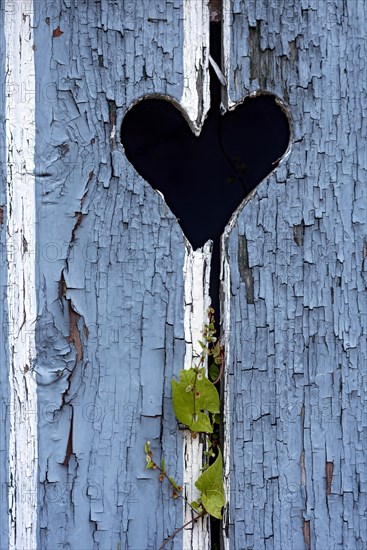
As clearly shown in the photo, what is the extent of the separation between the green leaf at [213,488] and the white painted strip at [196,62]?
21.5 inches

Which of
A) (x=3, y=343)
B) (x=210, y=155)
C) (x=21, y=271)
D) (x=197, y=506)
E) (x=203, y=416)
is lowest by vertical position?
(x=197, y=506)

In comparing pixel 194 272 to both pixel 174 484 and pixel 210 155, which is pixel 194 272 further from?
pixel 174 484

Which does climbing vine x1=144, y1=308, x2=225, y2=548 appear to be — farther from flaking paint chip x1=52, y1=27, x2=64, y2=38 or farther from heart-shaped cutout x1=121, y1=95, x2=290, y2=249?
flaking paint chip x1=52, y1=27, x2=64, y2=38

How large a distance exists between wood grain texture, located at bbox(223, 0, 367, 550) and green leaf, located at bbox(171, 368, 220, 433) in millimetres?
36

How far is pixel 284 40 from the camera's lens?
127cm

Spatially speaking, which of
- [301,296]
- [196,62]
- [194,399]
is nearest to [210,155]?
[196,62]

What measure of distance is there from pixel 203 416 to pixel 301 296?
26 centimetres

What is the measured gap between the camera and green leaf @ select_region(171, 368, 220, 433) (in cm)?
122

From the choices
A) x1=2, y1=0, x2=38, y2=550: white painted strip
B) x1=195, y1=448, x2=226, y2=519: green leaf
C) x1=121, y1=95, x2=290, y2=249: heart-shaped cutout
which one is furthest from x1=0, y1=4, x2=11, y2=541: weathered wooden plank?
x1=195, y1=448, x2=226, y2=519: green leaf

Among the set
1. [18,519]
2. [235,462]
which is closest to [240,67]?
[235,462]

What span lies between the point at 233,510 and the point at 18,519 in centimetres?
35

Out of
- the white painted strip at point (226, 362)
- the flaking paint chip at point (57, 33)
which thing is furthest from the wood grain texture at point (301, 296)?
the flaking paint chip at point (57, 33)

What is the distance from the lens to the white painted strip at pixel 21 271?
1.24 meters

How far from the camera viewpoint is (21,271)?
1247 millimetres
